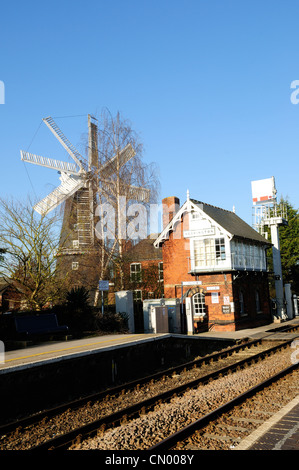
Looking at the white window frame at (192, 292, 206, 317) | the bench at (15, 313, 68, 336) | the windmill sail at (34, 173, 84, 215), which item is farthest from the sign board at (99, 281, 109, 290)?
the windmill sail at (34, 173, 84, 215)

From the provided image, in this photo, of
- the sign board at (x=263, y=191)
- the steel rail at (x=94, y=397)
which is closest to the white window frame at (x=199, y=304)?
the steel rail at (x=94, y=397)

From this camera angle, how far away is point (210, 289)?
2628 cm

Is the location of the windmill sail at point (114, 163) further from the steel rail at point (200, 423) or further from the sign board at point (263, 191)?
the steel rail at point (200, 423)

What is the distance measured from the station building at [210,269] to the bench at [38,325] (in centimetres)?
938

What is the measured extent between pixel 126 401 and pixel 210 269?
16.6m

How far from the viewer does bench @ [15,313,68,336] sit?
1656cm

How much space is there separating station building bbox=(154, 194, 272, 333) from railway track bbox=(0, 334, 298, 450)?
829 cm

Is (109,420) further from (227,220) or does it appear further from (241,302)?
(227,220)

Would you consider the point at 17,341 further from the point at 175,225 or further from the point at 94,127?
the point at 94,127

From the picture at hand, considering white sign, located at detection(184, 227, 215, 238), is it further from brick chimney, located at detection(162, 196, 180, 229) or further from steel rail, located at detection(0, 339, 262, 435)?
steel rail, located at detection(0, 339, 262, 435)

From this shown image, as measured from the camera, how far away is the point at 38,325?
1747cm

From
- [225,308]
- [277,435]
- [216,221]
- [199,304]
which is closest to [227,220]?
[216,221]

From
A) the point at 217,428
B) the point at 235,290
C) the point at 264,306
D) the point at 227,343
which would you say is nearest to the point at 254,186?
the point at 264,306
